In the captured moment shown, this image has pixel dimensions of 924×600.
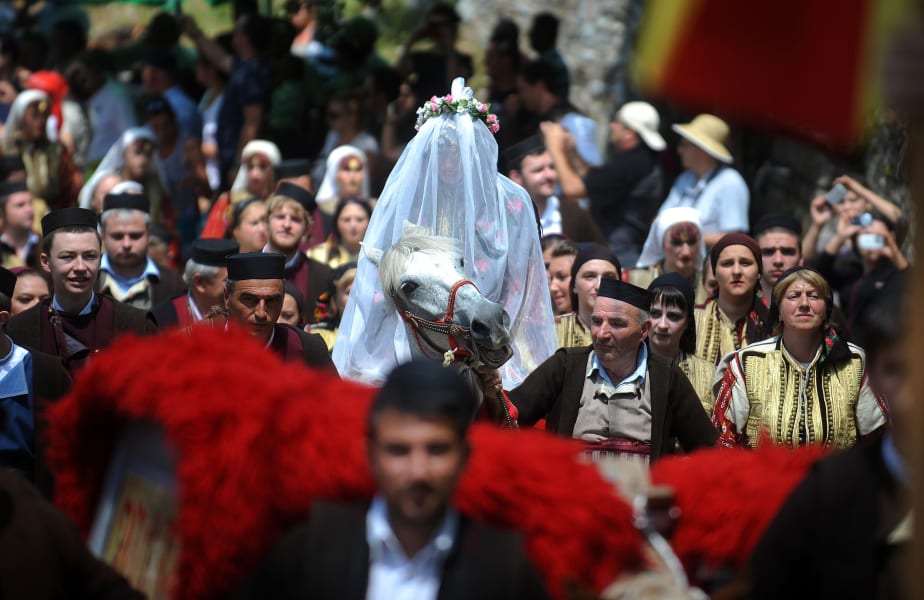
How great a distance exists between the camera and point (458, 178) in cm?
734

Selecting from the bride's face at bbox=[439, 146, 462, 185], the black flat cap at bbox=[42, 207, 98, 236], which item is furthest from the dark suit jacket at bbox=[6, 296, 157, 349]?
the bride's face at bbox=[439, 146, 462, 185]

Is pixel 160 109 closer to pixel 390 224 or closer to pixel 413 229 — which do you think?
pixel 390 224

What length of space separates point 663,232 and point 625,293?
123 inches

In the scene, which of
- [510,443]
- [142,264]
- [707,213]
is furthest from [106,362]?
[707,213]

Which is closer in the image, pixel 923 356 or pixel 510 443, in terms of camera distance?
pixel 923 356

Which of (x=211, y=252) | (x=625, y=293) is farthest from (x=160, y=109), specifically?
(x=625, y=293)

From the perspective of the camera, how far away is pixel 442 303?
20.5 ft

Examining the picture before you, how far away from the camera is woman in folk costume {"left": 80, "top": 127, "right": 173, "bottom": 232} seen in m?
12.6

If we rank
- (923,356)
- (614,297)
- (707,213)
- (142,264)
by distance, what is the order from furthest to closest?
1. (707,213)
2. (142,264)
3. (614,297)
4. (923,356)

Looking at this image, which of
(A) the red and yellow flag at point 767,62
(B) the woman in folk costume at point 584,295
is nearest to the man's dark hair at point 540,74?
(B) the woman in folk costume at point 584,295

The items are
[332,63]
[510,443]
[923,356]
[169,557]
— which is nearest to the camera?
[923,356]

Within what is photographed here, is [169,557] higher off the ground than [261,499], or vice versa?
[261,499]

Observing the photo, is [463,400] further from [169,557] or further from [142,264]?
[142,264]

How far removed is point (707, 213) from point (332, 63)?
4.96m
